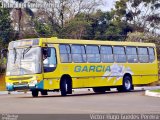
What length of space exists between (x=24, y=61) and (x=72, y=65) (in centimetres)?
254

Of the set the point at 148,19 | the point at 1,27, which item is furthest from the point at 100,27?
the point at 1,27

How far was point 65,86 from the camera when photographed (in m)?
27.6

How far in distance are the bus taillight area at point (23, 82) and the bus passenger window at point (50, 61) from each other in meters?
0.70

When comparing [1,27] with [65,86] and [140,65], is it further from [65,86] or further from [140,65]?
[65,86]

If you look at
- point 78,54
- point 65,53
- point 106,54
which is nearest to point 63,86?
point 65,53

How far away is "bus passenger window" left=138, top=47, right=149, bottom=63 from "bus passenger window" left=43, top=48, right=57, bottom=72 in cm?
770

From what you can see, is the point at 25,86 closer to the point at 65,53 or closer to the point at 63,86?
the point at 63,86

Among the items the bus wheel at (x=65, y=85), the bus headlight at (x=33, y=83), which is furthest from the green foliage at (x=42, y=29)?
the bus headlight at (x=33, y=83)

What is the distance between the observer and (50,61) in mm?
26984

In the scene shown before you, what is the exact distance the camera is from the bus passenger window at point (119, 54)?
31.5 meters

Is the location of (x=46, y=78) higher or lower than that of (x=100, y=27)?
lower

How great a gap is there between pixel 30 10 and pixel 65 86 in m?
40.6

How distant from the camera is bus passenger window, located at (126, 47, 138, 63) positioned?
32438mm

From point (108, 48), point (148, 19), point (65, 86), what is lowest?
point (65, 86)
